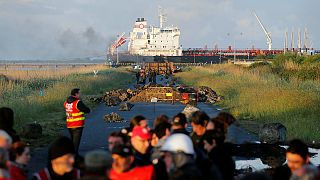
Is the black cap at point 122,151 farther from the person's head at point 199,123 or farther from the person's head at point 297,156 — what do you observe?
the person's head at point 199,123

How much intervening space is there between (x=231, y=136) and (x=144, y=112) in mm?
19352

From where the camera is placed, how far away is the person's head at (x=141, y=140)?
24.6 ft

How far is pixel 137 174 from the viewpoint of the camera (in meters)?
6.30

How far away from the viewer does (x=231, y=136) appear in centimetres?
899

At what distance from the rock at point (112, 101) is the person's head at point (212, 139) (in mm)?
25528

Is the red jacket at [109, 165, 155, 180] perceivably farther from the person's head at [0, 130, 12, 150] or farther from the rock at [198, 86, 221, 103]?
the rock at [198, 86, 221, 103]

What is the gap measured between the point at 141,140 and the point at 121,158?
4.57 feet

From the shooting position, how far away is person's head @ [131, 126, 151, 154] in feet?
24.6

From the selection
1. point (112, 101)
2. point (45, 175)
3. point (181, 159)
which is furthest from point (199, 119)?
point (112, 101)

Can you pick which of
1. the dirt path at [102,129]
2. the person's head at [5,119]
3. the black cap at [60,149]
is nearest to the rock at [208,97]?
the dirt path at [102,129]

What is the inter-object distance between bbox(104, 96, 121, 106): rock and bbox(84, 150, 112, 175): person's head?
1100 inches

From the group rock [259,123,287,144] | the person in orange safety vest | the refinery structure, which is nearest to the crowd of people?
the person in orange safety vest

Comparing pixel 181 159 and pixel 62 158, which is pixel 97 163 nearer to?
pixel 62 158

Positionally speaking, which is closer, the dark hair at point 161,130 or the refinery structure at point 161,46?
the dark hair at point 161,130
